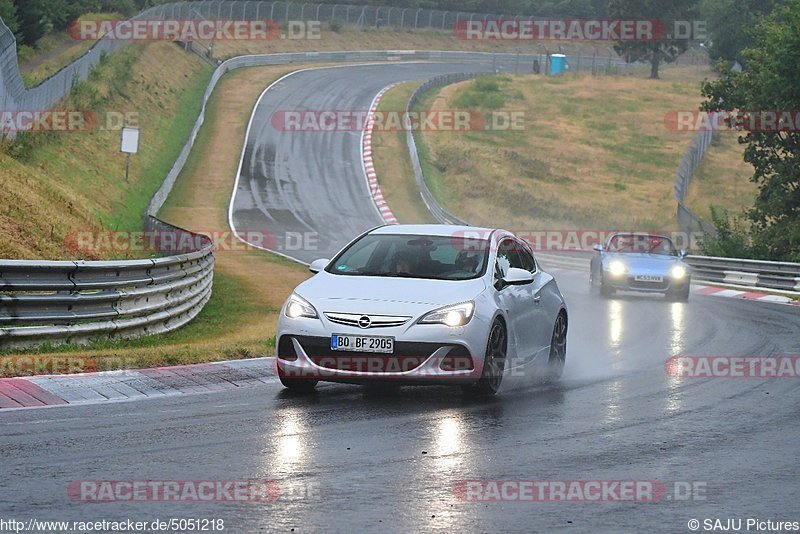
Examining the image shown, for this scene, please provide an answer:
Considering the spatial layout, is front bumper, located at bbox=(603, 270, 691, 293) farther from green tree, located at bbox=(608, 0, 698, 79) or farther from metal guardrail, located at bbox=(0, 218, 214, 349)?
green tree, located at bbox=(608, 0, 698, 79)

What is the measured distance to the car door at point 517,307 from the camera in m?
11.7

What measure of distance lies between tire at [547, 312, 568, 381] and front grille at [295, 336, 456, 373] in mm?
2851

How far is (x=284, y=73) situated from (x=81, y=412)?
7186cm

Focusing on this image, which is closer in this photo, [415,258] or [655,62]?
[415,258]

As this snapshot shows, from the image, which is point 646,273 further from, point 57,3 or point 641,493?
point 57,3

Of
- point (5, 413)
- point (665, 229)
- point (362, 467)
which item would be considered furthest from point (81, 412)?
point (665, 229)

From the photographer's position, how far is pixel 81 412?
9445 mm

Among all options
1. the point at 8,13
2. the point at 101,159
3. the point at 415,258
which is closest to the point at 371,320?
the point at 415,258

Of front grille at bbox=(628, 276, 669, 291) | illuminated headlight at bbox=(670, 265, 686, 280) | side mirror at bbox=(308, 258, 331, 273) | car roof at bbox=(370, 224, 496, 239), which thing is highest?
car roof at bbox=(370, 224, 496, 239)

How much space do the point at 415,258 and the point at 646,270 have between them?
14596mm

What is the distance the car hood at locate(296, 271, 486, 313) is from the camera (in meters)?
10.7

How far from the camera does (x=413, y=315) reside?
34.8 ft
